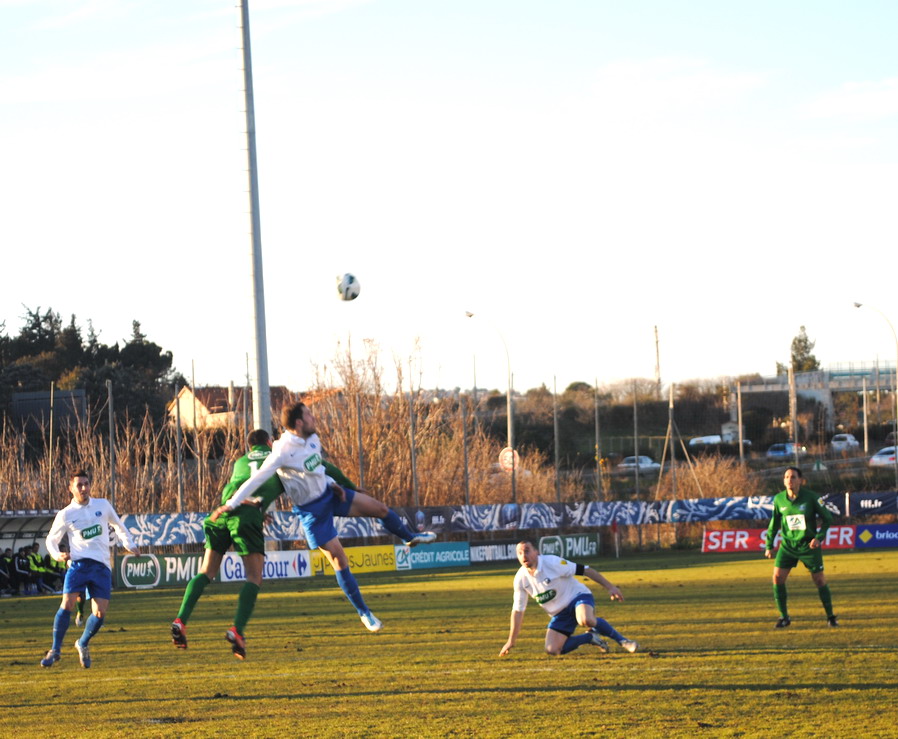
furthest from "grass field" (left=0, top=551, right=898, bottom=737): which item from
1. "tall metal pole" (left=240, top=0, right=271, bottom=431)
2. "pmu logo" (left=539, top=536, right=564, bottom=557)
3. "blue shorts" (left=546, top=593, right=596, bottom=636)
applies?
"pmu logo" (left=539, top=536, right=564, bottom=557)

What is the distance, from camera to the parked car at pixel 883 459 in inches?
2325

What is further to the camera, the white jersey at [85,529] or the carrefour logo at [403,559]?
the carrefour logo at [403,559]

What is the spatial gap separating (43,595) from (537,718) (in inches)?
918

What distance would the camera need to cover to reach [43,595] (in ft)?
100

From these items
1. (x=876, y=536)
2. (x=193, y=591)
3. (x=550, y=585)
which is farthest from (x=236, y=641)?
(x=876, y=536)

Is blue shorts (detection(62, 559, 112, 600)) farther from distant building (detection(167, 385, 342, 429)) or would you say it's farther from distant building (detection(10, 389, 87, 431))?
distant building (detection(10, 389, 87, 431))

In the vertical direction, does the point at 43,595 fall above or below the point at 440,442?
below

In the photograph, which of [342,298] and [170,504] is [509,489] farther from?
[342,298]

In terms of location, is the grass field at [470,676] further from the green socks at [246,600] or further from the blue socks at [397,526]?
the blue socks at [397,526]

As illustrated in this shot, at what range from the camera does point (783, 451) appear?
70.9 metres

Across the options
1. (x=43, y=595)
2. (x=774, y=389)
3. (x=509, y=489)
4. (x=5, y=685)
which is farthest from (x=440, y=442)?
(x=774, y=389)

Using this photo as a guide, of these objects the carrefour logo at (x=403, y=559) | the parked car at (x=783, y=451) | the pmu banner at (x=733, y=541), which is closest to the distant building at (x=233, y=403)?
the carrefour logo at (x=403, y=559)

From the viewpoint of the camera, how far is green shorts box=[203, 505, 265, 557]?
1030 centimetres

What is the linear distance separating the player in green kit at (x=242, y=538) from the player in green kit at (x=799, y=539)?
8.45m
